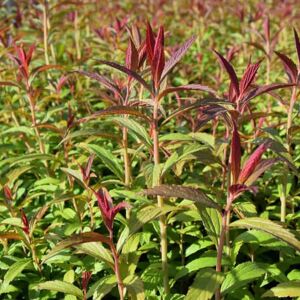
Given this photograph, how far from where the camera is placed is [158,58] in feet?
5.02

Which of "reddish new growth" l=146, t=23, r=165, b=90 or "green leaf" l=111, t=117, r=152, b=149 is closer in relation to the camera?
"reddish new growth" l=146, t=23, r=165, b=90

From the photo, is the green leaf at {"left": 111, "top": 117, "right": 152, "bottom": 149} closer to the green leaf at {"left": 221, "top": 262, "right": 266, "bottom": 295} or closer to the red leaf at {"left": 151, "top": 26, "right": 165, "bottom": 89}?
the red leaf at {"left": 151, "top": 26, "right": 165, "bottom": 89}

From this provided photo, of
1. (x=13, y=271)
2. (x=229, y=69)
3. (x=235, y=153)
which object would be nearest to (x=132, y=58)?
(x=229, y=69)

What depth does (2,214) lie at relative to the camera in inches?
86.0

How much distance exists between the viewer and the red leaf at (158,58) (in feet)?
4.96

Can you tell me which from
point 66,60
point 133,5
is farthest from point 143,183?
point 133,5

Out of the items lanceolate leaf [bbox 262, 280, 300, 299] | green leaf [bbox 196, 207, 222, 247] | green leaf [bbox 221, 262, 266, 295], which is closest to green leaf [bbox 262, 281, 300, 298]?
lanceolate leaf [bbox 262, 280, 300, 299]

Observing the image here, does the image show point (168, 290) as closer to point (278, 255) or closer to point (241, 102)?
point (278, 255)

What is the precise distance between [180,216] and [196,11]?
409 cm

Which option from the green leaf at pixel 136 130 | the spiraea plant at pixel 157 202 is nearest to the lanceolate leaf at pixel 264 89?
the spiraea plant at pixel 157 202

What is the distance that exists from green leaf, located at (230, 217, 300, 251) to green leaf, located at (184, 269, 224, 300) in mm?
184

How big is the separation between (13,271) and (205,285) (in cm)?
83

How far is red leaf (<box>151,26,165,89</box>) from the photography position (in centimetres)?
151

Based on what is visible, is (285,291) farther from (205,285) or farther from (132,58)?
(132,58)
